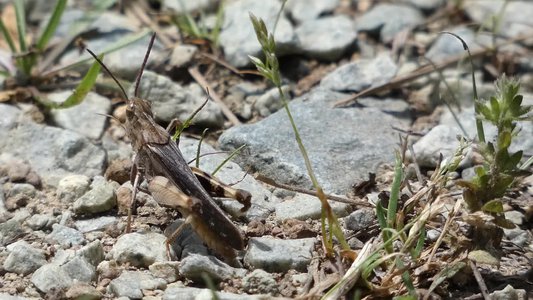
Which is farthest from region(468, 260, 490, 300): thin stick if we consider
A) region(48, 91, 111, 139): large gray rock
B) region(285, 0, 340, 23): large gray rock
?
region(285, 0, 340, 23): large gray rock

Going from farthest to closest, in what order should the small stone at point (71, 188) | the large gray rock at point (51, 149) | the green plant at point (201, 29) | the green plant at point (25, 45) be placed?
the green plant at point (201, 29)
the green plant at point (25, 45)
the large gray rock at point (51, 149)
the small stone at point (71, 188)

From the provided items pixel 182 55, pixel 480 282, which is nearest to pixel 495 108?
pixel 480 282

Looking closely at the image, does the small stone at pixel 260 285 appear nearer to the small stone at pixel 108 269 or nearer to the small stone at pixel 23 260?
the small stone at pixel 108 269

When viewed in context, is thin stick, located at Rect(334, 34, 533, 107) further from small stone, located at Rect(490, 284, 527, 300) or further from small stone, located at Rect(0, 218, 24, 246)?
small stone, located at Rect(0, 218, 24, 246)

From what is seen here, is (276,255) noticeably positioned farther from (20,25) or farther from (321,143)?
(20,25)

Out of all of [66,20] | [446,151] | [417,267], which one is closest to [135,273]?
[417,267]

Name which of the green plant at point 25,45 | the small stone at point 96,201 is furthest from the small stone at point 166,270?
the green plant at point 25,45
